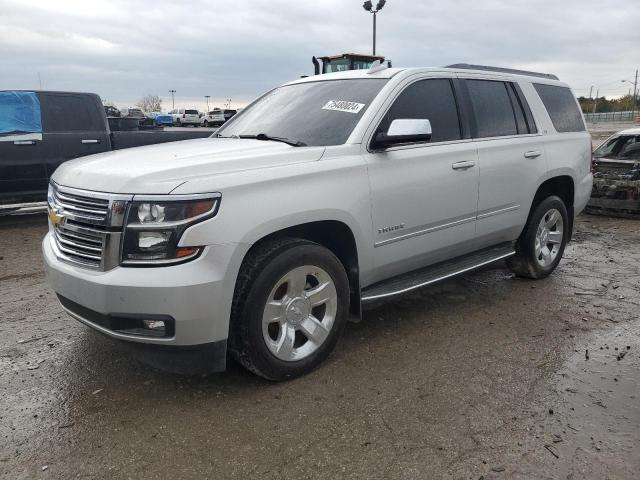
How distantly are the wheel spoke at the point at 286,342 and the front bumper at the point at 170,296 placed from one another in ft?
1.34

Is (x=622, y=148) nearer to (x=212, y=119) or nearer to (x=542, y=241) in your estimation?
(x=542, y=241)

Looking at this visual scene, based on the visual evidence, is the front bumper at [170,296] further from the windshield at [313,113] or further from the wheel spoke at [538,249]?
the wheel spoke at [538,249]

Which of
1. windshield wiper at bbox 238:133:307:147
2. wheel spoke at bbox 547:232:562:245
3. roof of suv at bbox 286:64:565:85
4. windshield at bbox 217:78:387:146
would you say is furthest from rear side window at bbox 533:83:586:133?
windshield wiper at bbox 238:133:307:147

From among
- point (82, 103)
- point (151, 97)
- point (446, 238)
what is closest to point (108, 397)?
point (446, 238)

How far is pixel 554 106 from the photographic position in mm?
5340

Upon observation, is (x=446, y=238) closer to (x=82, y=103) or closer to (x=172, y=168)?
(x=172, y=168)

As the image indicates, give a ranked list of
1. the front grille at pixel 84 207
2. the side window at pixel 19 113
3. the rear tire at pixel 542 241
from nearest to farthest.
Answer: the front grille at pixel 84 207
the rear tire at pixel 542 241
the side window at pixel 19 113

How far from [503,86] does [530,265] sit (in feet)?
5.66

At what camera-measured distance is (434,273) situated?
4.09 metres

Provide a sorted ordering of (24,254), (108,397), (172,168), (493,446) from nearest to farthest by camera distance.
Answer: (493,446) → (172,168) → (108,397) → (24,254)

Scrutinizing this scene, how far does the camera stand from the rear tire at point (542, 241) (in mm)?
5129

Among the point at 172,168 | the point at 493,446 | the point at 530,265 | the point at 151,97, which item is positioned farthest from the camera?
the point at 151,97

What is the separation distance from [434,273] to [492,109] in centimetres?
161

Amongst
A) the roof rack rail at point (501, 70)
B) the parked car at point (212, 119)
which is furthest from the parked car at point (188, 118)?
the roof rack rail at point (501, 70)
